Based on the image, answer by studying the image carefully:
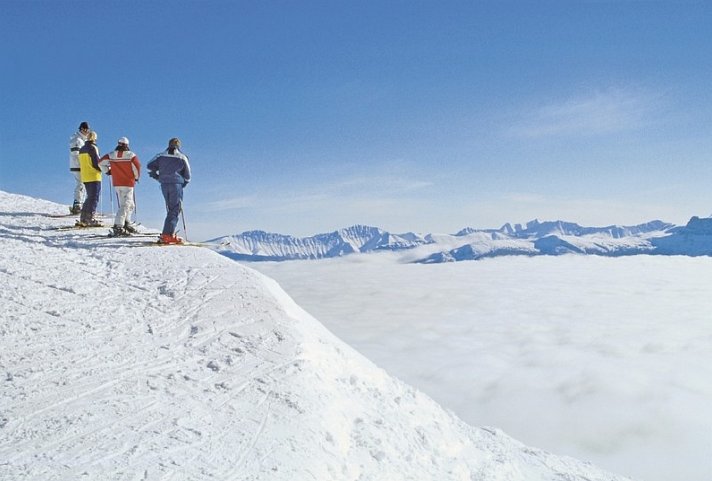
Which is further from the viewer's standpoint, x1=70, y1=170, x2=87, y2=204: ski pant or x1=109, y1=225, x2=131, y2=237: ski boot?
x1=70, y1=170, x2=87, y2=204: ski pant

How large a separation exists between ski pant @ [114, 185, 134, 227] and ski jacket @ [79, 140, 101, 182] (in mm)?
1709

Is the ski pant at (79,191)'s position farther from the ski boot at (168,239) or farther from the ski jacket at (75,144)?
the ski boot at (168,239)

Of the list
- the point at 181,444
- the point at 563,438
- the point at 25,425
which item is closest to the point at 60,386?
the point at 25,425

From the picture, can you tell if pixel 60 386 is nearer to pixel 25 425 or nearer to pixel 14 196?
pixel 25 425

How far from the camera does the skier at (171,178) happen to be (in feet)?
41.4

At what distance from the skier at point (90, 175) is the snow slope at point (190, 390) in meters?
3.83

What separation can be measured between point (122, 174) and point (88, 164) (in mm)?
1951

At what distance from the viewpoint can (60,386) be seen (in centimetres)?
558

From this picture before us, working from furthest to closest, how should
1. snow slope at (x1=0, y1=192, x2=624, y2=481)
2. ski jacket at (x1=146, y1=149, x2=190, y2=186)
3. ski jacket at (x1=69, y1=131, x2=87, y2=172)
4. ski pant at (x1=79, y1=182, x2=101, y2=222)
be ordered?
ski jacket at (x1=69, y1=131, x2=87, y2=172), ski pant at (x1=79, y1=182, x2=101, y2=222), ski jacket at (x1=146, y1=149, x2=190, y2=186), snow slope at (x1=0, y1=192, x2=624, y2=481)

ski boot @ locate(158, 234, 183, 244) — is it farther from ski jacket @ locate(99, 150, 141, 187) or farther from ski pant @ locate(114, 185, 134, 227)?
ski jacket @ locate(99, 150, 141, 187)

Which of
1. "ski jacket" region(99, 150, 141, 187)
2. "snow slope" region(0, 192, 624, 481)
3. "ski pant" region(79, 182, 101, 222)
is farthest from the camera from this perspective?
"ski pant" region(79, 182, 101, 222)

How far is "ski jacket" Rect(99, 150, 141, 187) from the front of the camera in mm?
13766

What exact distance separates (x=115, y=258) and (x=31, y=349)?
16.9 ft

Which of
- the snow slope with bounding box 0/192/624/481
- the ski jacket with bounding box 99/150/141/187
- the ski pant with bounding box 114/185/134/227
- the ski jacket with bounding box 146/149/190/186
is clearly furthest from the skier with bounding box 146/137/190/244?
the snow slope with bounding box 0/192/624/481
